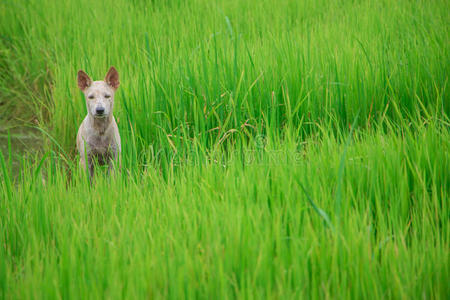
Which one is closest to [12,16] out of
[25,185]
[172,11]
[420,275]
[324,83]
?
[172,11]

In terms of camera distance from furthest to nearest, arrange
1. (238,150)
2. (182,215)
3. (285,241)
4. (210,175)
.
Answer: (238,150)
(210,175)
(182,215)
(285,241)

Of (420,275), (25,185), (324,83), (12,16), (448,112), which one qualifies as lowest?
(420,275)

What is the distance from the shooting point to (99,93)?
3.01 m

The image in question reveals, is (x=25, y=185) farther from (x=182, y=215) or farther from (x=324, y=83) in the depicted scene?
(x=324, y=83)

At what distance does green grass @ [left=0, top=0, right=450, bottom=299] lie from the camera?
167 centimetres

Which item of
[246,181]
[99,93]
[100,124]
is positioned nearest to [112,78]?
[99,93]

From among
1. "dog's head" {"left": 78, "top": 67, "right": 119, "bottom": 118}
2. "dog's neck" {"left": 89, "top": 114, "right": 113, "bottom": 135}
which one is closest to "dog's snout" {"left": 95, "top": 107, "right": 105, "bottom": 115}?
"dog's head" {"left": 78, "top": 67, "right": 119, "bottom": 118}

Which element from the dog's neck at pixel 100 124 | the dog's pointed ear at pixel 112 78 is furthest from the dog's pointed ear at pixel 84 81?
the dog's neck at pixel 100 124

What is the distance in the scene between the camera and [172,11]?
573 cm

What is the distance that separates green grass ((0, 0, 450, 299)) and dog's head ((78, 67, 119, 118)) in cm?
30

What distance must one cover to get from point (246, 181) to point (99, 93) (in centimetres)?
140

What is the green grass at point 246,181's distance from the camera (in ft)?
5.47

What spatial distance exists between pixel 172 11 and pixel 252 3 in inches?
48.0

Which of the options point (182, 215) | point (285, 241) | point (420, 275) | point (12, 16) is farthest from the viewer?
point (12, 16)
